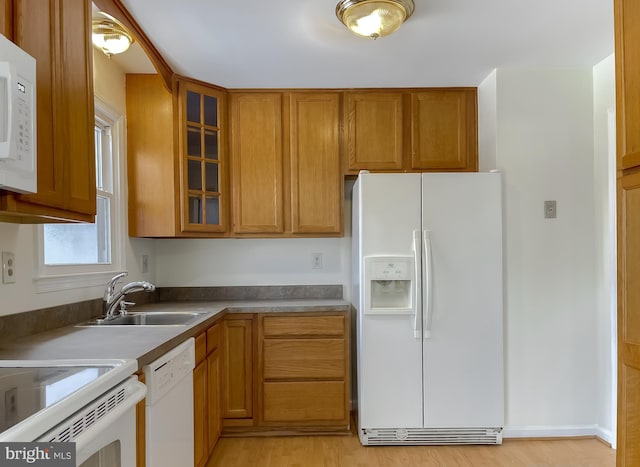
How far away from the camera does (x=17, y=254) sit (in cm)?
174

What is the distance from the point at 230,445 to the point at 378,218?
1713 mm

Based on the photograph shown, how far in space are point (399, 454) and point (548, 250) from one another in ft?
5.24

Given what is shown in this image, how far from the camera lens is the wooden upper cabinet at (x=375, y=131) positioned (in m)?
3.03

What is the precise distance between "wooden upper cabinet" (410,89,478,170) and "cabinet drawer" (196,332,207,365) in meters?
1.83

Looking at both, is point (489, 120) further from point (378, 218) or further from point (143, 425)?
point (143, 425)

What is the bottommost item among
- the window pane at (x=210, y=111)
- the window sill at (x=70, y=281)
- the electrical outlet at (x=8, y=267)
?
the window sill at (x=70, y=281)

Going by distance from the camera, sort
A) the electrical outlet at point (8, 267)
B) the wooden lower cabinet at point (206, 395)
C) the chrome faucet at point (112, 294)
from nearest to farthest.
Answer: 1. the electrical outlet at point (8, 267)
2. the wooden lower cabinet at point (206, 395)
3. the chrome faucet at point (112, 294)

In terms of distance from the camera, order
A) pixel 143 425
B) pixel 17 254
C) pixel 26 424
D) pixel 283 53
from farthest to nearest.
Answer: pixel 283 53 → pixel 17 254 → pixel 143 425 → pixel 26 424

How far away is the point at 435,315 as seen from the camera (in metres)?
2.60

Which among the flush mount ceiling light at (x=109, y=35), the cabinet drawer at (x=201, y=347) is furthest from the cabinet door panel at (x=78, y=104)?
the cabinet drawer at (x=201, y=347)

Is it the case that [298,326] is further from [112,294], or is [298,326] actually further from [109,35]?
[109,35]

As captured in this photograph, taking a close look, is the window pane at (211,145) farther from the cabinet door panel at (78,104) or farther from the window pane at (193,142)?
the cabinet door panel at (78,104)

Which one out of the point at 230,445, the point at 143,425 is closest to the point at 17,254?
the point at 143,425

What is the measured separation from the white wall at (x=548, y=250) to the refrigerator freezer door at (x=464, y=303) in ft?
0.52
